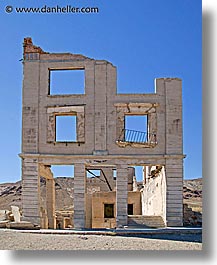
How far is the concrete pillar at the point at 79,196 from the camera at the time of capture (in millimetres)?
22453

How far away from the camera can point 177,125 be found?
75.3ft

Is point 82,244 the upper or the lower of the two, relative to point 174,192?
lower

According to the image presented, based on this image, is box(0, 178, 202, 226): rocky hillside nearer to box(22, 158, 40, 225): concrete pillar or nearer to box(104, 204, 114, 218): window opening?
box(104, 204, 114, 218): window opening

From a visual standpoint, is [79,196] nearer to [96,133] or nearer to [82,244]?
[96,133]

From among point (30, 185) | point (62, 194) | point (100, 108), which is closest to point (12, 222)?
point (30, 185)

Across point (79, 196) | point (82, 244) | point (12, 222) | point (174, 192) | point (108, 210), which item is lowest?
point (82, 244)

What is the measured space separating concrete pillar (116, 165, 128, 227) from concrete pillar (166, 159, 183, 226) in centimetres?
179

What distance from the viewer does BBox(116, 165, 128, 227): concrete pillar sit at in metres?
22.4

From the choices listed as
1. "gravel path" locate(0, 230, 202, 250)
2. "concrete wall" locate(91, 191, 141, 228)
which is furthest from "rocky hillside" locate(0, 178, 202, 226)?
"gravel path" locate(0, 230, 202, 250)

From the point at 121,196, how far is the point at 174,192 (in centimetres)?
226

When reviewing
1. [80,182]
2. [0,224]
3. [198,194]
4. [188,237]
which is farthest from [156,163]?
[198,194]

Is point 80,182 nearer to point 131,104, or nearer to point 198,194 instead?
point 131,104

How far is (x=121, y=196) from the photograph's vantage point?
74.2ft

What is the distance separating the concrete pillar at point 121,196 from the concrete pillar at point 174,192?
70.4 inches
